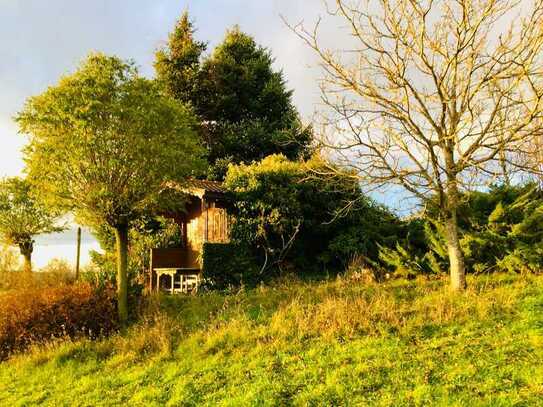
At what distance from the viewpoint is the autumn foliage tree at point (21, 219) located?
23.2 metres

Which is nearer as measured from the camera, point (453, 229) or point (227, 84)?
point (453, 229)

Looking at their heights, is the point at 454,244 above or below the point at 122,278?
above

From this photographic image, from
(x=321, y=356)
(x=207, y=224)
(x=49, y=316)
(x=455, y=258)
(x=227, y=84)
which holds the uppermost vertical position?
(x=227, y=84)

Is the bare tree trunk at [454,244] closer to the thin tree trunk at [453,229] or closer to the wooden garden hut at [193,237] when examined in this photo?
the thin tree trunk at [453,229]

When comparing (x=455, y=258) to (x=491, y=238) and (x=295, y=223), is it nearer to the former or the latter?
(x=491, y=238)

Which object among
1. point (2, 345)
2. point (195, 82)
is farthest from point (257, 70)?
point (2, 345)

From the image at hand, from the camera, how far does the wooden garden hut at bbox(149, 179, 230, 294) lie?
17.6 metres

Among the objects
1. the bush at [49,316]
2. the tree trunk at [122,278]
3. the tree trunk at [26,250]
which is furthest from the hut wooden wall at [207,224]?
the tree trunk at [26,250]

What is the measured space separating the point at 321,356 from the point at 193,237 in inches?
510

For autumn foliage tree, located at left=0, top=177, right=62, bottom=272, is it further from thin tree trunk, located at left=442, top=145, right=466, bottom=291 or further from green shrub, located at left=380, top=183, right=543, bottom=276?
thin tree trunk, located at left=442, top=145, right=466, bottom=291

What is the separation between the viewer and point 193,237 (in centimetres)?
2055

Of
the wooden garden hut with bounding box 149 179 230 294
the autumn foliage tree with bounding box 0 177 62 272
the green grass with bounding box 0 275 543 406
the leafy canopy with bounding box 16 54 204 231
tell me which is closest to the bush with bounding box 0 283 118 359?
the green grass with bounding box 0 275 543 406

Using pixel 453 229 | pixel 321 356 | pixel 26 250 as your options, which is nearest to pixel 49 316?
pixel 321 356

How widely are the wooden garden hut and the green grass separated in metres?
5.33
